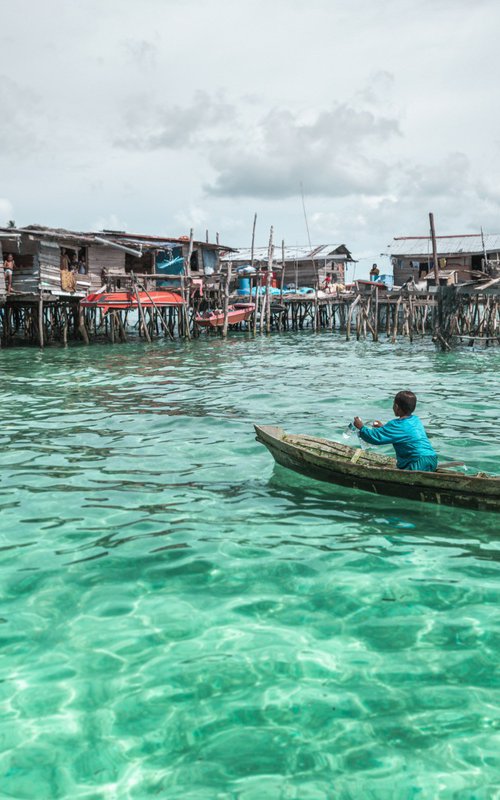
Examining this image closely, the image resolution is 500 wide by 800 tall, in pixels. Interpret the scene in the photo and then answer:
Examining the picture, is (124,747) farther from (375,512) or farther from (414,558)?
(375,512)

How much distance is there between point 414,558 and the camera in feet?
20.3

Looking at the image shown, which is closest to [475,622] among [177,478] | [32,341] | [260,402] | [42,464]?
[177,478]

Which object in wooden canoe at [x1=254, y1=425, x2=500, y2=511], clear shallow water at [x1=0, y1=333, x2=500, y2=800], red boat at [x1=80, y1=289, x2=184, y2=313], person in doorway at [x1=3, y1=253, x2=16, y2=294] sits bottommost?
clear shallow water at [x1=0, y1=333, x2=500, y2=800]

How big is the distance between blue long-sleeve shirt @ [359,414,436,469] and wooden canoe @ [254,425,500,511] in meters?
0.32

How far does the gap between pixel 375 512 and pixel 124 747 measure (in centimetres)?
416

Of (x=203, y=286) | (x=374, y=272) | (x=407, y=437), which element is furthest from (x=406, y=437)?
(x=374, y=272)

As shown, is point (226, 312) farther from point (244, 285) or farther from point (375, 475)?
point (375, 475)

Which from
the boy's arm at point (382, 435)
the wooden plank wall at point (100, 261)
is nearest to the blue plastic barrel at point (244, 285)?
the wooden plank wall at point (100, 261)

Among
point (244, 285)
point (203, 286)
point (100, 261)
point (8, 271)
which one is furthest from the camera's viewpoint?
point (244, 285)

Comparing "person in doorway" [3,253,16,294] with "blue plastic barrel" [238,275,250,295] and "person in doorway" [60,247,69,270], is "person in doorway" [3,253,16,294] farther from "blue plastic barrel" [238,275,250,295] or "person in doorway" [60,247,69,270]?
"blue plastic barrel" [238,275,250,295]

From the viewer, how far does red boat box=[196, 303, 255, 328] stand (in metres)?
36.7

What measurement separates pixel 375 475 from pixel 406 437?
0.55 m

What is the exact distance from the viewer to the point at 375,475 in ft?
25.0

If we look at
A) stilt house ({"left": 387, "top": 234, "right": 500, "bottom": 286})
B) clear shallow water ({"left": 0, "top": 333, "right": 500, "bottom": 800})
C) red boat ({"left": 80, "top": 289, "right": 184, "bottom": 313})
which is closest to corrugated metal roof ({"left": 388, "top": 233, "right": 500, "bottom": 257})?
stilt house ({"left": 387, "top": 234, "right": 500, "bottom": 286})
